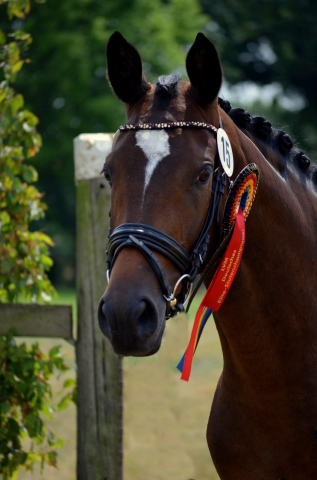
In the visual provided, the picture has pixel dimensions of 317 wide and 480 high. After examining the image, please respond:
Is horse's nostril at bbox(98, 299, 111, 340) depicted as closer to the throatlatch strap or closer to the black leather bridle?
the black leather bridle

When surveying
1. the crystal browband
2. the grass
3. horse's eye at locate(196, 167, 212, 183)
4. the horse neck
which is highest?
the crystal browband

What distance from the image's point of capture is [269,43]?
3450 cm

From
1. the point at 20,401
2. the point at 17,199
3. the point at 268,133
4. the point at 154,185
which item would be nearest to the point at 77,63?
the point at 17,199

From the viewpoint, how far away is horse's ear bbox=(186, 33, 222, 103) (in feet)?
7.91

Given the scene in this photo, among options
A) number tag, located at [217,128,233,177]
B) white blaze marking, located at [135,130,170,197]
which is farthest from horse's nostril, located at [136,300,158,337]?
number tag, located at [217,128,233,177]

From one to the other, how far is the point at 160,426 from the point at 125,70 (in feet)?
14.9

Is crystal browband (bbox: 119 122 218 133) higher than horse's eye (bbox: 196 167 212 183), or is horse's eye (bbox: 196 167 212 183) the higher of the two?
crystal browband (bbox: 119 122 218 133)

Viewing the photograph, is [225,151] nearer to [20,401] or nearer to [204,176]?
[204,176]

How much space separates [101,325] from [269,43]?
3507 cm

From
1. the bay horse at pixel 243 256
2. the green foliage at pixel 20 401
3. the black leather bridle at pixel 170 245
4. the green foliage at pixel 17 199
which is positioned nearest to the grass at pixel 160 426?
the green foliage at pixel 20 401

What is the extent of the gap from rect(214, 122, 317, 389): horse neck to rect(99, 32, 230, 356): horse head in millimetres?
290

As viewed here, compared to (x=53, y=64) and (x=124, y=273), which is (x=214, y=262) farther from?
(x=53, y=64)

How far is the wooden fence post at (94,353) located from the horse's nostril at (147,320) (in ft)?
5.78

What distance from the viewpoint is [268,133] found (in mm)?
2961
